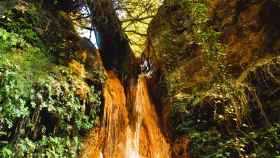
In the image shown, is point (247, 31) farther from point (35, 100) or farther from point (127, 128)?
point (35, 100)

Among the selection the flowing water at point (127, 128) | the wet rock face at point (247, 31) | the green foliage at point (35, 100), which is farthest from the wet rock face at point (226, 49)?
the green foliage at point (35, 100)

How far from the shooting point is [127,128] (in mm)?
6902

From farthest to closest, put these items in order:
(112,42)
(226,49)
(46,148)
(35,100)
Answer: (112,42)
(226,49)
(46,148)
(35,100)

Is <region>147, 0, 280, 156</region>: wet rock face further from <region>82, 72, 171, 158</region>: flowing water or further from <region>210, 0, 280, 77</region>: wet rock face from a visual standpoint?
<region>82, 72, 171, 158</region>: flowing water

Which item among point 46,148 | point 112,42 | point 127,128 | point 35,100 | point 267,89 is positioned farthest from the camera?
A: point 112,42

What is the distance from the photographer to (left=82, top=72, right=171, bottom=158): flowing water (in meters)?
6.42

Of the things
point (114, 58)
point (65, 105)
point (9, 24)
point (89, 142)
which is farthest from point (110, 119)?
point (9, 24)

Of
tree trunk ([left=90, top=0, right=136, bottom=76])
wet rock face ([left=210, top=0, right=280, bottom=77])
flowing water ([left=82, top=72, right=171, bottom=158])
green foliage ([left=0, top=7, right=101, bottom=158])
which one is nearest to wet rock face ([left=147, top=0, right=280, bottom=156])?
wet rock face ([left=210, top=0, right=280, bottom=77])

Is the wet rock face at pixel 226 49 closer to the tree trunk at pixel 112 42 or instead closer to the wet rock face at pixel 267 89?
the wet rock face at pixel 267 89

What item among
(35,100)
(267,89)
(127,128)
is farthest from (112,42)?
(267,89)

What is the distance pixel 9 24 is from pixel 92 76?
1769 mm

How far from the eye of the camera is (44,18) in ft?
21.9

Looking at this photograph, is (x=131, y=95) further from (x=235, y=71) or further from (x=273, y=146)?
(x=273, y=146)

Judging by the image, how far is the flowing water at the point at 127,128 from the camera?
6.42 metres
